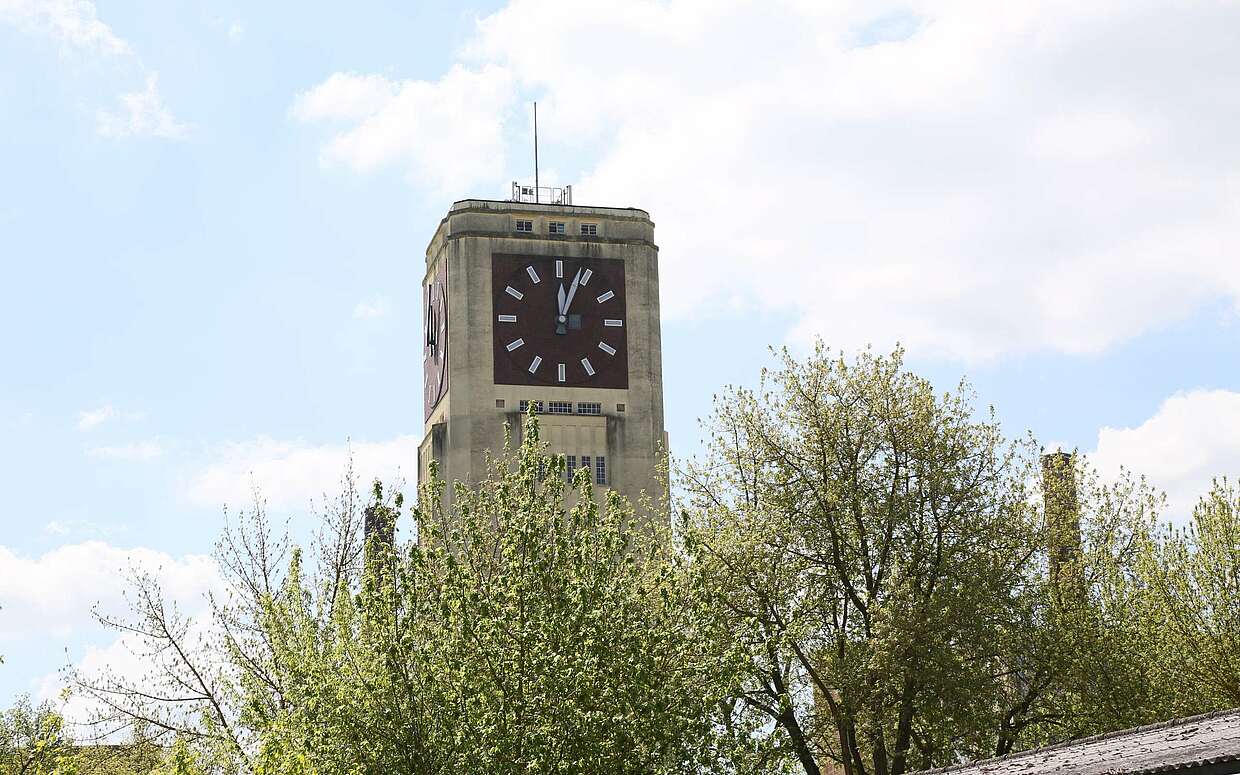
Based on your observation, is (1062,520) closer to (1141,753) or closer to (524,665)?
(1141,753)

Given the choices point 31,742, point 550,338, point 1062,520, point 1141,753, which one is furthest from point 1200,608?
point 550,338

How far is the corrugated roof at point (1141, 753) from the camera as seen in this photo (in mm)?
14805

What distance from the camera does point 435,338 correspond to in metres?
95.9

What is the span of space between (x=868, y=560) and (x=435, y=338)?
66.1m

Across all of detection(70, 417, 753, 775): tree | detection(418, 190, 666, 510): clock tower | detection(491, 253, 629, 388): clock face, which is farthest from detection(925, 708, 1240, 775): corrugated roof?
detection(491, 253, 629, 388): clock face

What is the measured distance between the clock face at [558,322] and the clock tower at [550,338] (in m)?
0.07

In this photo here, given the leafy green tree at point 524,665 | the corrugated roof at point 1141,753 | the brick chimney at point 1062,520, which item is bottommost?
the corrugated roof at point 1141,753

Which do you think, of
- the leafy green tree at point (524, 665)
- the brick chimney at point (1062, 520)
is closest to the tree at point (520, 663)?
the leafy green tree at point (524, 665)

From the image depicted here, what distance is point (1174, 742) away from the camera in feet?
54.3

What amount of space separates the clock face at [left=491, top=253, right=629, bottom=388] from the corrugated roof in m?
71.3

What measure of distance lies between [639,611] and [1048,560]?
57.7 feet

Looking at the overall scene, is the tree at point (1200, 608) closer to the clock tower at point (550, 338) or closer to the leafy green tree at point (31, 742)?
the leafy green tree at point (31, 742)

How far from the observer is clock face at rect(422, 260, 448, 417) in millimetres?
92312

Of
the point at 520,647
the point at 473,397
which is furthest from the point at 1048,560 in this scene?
the point at 473,397
